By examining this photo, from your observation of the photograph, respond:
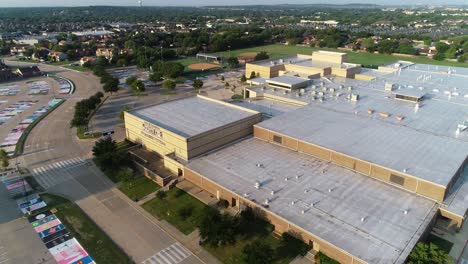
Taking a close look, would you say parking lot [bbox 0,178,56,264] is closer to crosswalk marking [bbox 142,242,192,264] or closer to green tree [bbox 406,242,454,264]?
crosswalk marking [bbox 142,242,192,264]

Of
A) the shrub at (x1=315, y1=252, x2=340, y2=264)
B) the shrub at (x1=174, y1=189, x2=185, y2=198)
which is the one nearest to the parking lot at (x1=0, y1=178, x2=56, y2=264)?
the shrub at (x1=174, y1=189, x2=185, y2=198)

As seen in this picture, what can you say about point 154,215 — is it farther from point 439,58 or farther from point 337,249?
point 439,58

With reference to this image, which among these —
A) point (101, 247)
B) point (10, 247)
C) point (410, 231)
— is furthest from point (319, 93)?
point (10, 247)

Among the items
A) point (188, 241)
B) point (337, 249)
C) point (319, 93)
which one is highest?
point (319, 93)

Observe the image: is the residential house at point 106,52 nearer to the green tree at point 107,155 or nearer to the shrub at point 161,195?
the green tree at point 107,155

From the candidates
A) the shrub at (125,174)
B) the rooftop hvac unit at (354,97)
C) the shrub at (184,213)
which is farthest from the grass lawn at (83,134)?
the rooftop hvac unit at (354,97)

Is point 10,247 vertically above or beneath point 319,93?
beneath

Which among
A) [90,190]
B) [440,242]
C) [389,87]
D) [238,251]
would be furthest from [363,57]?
[238,251]
